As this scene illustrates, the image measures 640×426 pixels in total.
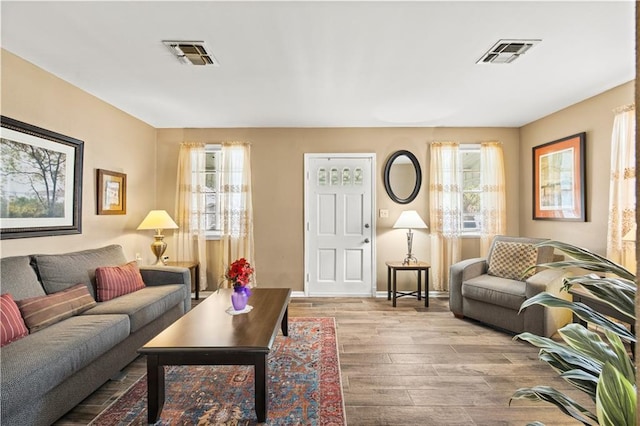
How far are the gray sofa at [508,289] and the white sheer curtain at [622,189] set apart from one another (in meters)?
0.54

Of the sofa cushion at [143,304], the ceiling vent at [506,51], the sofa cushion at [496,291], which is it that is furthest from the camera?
the sofa cushion at [496,291]

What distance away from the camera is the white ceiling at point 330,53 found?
2.12 m

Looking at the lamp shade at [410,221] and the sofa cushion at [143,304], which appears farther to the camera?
the lamp shade at [410,221]

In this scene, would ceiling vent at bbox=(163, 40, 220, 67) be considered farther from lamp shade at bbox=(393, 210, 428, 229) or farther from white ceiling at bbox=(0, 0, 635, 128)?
lamp shade at bbox=(393, 210, 428, 229)

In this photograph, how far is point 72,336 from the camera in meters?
2.09

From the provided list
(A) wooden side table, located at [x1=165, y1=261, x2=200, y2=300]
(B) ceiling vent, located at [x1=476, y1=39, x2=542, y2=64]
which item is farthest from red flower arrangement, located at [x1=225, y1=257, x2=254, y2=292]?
(B) ceiling vent, located at [x1=476, y1=39, x2=542, y2=64]

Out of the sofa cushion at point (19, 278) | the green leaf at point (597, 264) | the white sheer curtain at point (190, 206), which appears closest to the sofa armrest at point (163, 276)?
the sofa cushion at point (19, 278)

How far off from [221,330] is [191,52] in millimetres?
2153

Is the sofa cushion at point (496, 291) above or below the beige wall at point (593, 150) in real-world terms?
below

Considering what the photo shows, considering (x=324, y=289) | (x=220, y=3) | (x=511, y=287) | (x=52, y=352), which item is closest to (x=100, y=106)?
(x=220, y=3)

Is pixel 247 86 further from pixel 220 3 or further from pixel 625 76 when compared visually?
pixel 625 76

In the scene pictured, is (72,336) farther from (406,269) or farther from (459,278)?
(459,278)

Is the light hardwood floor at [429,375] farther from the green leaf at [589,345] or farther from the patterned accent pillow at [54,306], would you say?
the green leaf at [589,345]

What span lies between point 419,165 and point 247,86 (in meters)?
2.77
